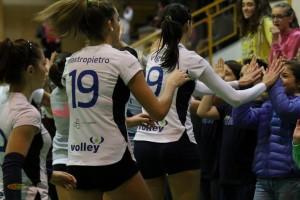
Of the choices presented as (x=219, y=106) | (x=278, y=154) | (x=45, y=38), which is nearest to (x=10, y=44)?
(x=278, y=154)

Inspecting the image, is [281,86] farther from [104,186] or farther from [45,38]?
[45,38]

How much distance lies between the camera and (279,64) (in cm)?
391

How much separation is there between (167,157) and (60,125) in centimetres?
94

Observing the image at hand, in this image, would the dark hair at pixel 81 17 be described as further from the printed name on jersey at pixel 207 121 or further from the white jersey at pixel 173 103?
the printed name on jersey at pixel 207 121

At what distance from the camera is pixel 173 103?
3.91 meters

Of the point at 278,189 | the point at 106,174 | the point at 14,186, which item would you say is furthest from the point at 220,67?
the point at 14,186

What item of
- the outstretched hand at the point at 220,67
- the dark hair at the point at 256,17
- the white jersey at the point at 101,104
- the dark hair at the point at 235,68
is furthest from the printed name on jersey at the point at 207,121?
the white jersey at the point at 101,104

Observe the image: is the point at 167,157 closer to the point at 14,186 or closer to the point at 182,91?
the point at 182,91

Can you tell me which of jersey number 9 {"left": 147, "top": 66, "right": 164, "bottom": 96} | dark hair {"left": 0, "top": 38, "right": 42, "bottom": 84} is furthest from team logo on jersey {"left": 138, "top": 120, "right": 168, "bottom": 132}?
dark hair {"left": 0, "top": 38, "right": 42, "bottom": 84}

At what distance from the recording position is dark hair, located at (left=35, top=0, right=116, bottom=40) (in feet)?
10.1

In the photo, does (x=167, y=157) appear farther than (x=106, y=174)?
Yes

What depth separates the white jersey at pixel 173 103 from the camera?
386 centimetres

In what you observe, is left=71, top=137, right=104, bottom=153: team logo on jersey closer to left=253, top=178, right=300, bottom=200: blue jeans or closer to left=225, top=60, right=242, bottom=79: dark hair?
left=253, top=178, right=300, bottom=200: blue jeans

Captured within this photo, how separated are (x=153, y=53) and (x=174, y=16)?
27cm
